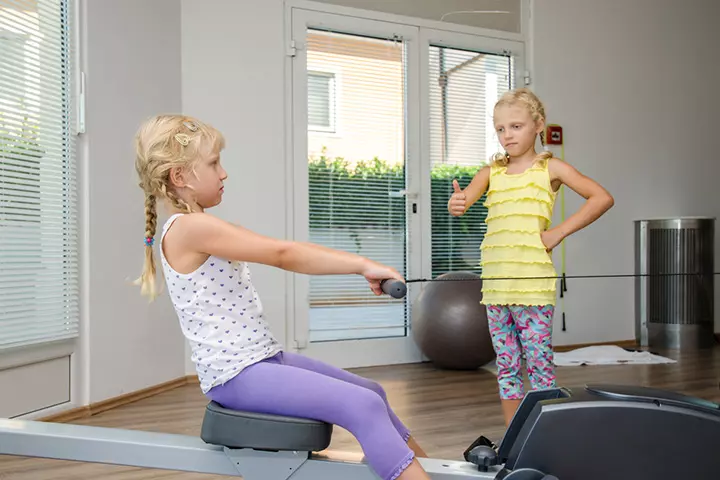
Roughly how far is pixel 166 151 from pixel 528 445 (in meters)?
0.83

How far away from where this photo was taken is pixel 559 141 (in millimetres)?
4328

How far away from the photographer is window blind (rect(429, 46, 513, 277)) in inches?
159

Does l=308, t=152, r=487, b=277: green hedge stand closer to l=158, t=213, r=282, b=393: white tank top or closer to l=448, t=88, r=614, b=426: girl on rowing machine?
l=448, t=88, r=614, b=426: girl on rowing machine

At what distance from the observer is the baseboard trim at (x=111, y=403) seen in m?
2.61

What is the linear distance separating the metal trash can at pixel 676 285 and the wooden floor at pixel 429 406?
368 mm

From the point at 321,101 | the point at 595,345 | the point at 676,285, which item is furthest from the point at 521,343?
the point at 676,285

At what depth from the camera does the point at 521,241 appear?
6.26 feet

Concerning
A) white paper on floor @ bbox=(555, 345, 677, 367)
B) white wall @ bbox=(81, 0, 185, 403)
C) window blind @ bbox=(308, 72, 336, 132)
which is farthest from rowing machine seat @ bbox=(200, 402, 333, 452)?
white paper on floor @ bbox=(555, 345, 677, 367)

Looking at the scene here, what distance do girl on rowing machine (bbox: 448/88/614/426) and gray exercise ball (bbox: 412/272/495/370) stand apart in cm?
143

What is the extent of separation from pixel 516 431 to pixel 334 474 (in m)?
0.33

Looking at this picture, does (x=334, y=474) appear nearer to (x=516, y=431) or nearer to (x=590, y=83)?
(x=516, y=431)

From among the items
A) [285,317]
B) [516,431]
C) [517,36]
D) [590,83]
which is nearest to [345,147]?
[285,317]

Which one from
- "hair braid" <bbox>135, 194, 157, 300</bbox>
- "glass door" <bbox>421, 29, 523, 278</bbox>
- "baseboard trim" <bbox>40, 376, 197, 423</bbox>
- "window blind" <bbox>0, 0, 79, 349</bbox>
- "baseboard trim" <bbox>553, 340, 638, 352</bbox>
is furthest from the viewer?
"baseboard trim" <bbox>553, 340, 638, 352</bbox>

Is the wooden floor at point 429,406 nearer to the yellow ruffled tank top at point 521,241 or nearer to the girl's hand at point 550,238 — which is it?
the yellow ruffled tank top at point 521,241
